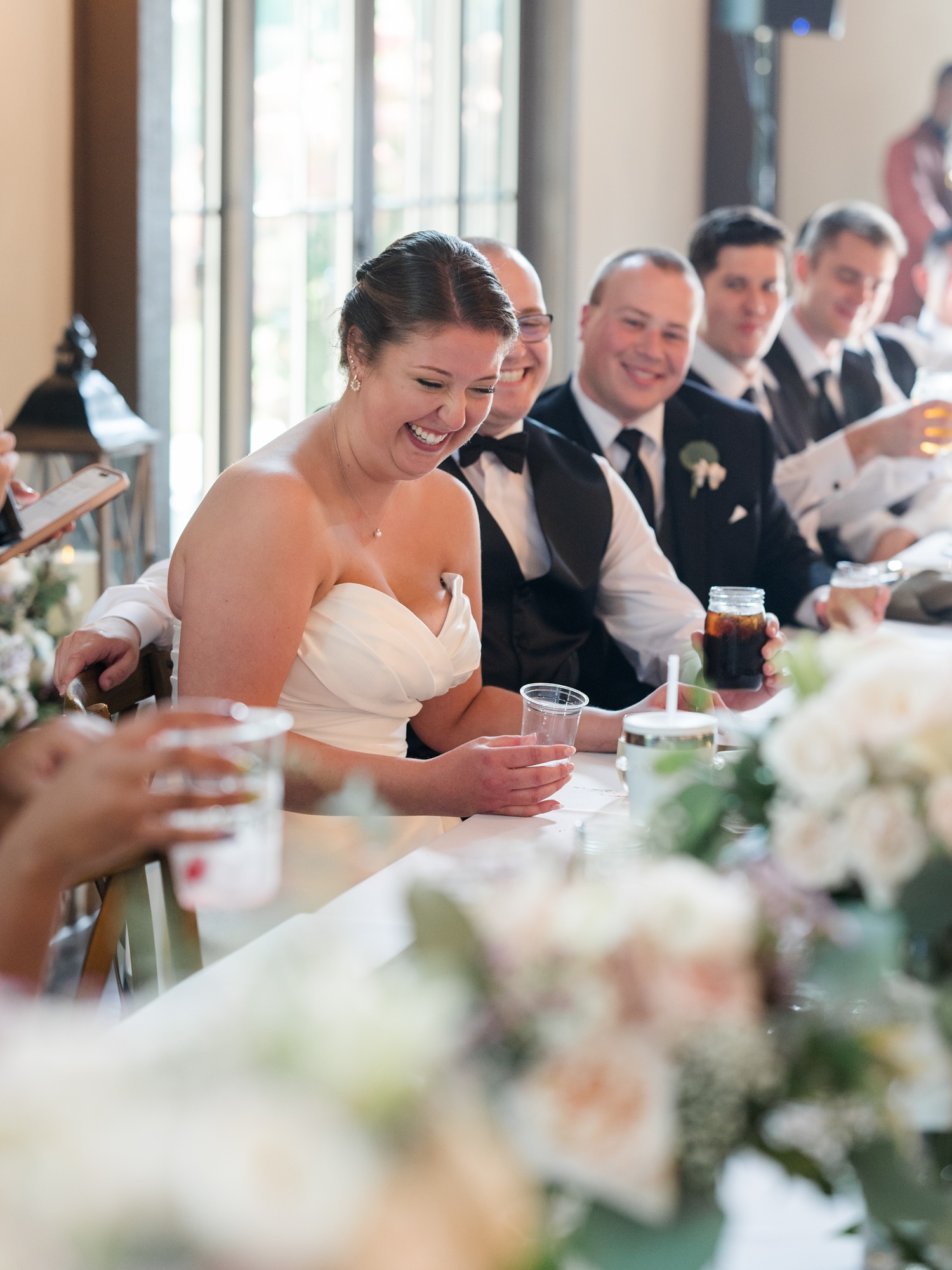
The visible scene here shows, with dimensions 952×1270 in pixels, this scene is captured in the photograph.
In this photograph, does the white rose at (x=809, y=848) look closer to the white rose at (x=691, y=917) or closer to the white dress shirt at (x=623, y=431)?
the white rose at (x=691, y=917)

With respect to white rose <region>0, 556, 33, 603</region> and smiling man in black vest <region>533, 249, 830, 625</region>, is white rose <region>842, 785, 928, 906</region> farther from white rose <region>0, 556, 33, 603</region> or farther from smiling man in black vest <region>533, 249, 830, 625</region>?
smiling man in black vest <region>533, 249, 830, 625</region>

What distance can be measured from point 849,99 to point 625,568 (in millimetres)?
5326

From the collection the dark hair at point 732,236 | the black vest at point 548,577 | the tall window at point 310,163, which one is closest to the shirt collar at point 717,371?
the dark hair at point 732,236

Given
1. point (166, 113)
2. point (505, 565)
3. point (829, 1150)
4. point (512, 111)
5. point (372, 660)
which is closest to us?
point (829, 1150)

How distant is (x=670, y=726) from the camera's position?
4.41ft

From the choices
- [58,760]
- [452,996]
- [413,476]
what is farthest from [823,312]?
[452,996]

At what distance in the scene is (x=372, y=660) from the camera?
78.6 inches

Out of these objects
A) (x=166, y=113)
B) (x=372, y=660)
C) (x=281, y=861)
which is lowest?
(x=372, y=660)

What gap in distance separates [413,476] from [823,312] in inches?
110

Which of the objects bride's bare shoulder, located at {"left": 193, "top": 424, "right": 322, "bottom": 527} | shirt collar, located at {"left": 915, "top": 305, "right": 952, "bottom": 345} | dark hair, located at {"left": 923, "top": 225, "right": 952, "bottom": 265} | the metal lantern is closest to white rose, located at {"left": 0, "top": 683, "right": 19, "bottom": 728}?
the metal lantern

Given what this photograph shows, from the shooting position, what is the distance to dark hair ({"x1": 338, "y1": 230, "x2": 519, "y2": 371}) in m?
1.94

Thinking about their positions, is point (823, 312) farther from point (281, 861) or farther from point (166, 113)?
point (281, 861)

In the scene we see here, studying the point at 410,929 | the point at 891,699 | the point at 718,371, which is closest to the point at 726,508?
the point at 718,371

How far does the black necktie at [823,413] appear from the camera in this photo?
452 cm
